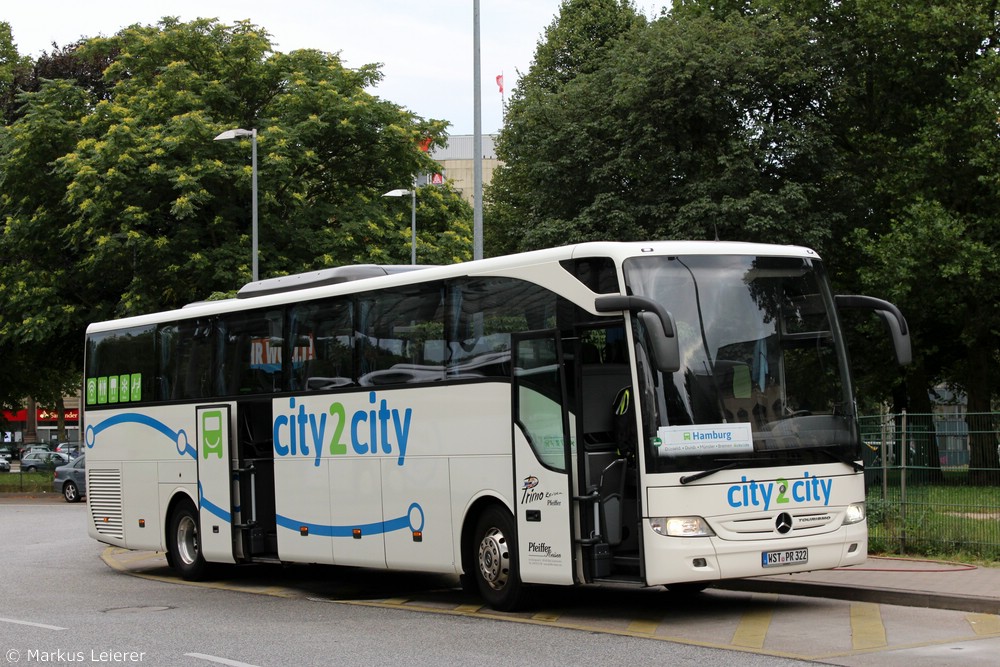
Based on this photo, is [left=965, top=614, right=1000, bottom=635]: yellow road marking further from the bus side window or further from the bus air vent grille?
the bus air vent grille

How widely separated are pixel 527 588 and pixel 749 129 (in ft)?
82.0

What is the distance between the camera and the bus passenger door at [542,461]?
1199cm

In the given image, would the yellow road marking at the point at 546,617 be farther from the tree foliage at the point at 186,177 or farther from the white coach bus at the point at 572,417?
the tree foliage at the point at 186,177

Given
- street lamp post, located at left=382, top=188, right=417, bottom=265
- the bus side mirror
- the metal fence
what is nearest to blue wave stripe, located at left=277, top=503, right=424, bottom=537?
the bus side mirror

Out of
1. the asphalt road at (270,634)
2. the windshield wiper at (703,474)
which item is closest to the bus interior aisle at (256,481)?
the asphalt road at (270,634)

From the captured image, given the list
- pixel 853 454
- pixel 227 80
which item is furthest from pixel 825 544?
pixel 227 80

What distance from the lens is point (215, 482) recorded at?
17.3 metres

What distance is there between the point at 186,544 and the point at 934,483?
9803mm

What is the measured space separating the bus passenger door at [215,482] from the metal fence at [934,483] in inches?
312

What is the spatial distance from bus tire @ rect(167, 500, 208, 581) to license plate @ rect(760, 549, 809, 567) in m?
8.78

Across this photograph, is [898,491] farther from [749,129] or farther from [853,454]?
[749,129]

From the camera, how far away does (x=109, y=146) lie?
35.1 m

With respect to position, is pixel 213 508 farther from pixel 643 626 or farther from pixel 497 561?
pixel 643 626

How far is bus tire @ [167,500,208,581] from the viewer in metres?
17.8
